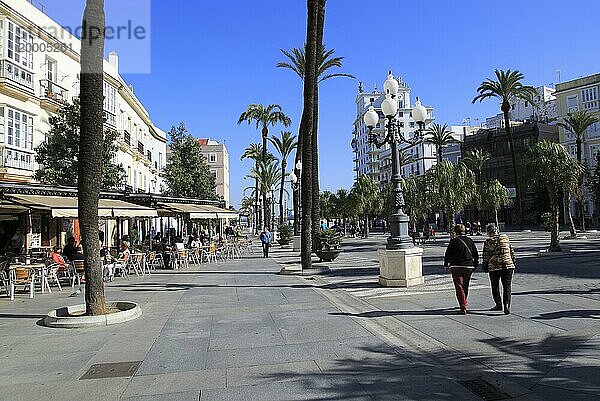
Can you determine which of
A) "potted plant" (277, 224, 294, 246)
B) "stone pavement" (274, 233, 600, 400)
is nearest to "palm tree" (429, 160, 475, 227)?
"potted plant" (277, 224, 294, 246)

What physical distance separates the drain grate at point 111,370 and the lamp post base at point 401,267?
811 cm

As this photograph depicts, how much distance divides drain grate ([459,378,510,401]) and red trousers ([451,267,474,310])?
13.0 ft

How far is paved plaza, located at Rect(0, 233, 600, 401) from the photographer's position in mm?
5793

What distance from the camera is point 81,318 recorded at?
32.1 ft

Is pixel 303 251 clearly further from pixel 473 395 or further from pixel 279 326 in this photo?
pixel 473 395

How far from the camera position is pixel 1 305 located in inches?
503

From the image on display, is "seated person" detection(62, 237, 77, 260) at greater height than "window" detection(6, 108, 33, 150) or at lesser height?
lesser

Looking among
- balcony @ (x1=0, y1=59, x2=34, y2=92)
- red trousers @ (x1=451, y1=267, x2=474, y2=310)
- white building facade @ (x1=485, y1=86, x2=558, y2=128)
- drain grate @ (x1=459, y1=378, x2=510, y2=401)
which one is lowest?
drain grate @ (x1=459, y1=378, x2=510, y2=401)

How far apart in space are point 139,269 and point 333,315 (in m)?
12.3

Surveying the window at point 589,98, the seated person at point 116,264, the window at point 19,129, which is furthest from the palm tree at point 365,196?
the seated person at point 116,264

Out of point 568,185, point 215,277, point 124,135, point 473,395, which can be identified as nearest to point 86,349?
point 473,395

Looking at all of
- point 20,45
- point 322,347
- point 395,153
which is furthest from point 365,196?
point 322,347

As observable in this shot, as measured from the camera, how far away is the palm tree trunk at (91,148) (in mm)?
10234

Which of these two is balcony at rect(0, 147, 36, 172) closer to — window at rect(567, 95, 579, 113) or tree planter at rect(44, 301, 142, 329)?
tree planter at rect(44, 301, 142, 329)
